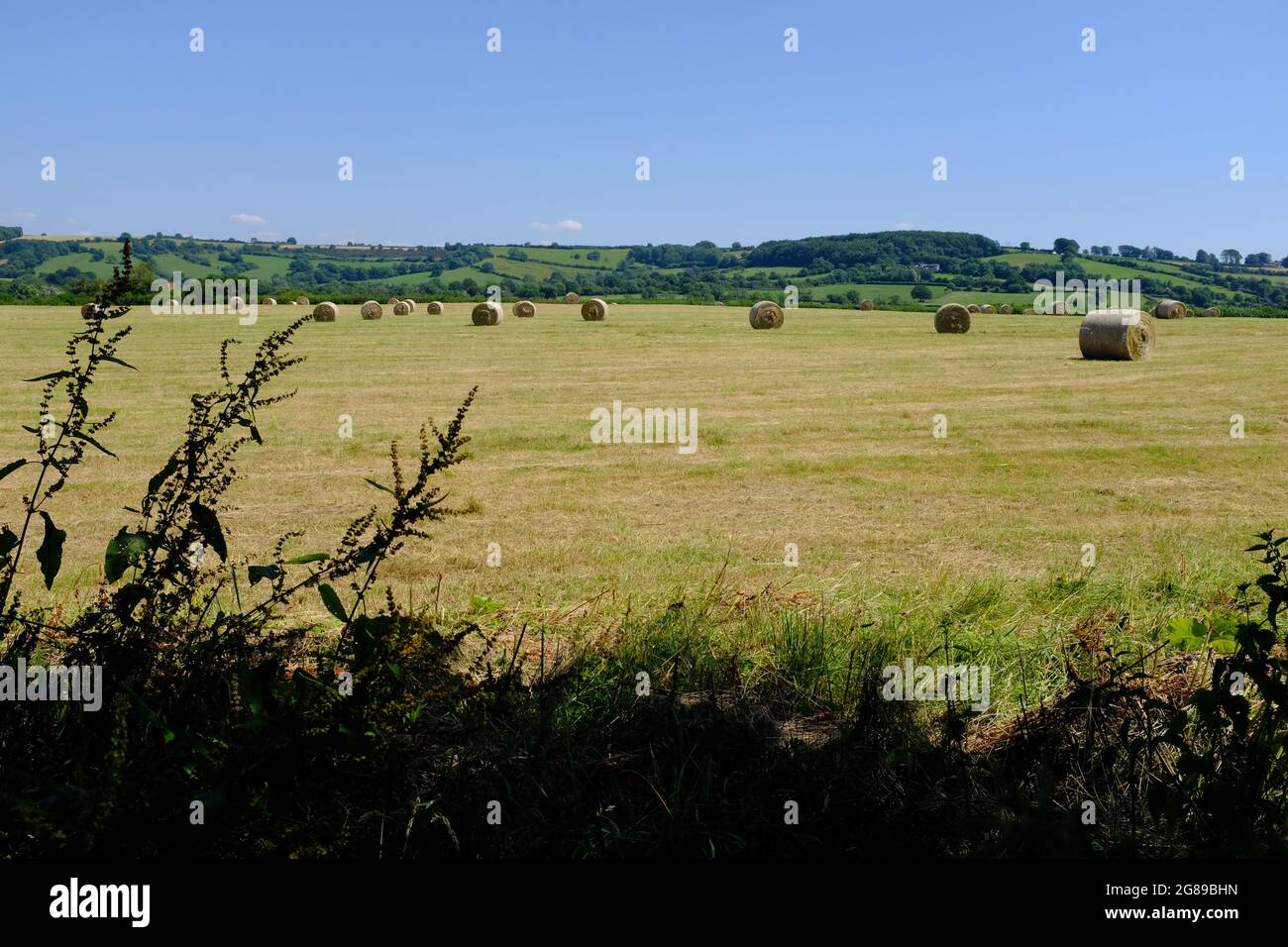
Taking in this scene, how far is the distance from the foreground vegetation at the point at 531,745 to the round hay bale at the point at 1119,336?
79.4ft

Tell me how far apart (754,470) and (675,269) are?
122603mm

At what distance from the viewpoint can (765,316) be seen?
137ft

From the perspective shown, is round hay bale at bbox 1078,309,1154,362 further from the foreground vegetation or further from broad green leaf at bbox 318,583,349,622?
→ broad green leaf at bbox 318,583,349,622

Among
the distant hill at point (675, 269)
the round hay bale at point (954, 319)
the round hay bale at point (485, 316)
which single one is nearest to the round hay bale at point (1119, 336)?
the round hay bale at point (954, 319)

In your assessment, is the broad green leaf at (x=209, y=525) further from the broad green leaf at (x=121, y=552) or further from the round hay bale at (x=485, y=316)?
the round hay bale at (x=485, y=316)

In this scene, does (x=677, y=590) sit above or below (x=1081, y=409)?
below

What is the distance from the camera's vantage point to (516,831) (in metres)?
3.27

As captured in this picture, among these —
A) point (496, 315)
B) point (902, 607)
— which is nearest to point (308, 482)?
point (902, 607)

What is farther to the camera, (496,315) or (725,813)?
(496,315)

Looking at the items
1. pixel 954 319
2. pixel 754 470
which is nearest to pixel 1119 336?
pixel 954 319

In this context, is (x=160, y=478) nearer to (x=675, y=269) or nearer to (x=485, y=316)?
(x=485, y=316)

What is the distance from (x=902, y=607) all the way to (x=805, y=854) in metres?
3.15

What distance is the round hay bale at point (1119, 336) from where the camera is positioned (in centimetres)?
2648
